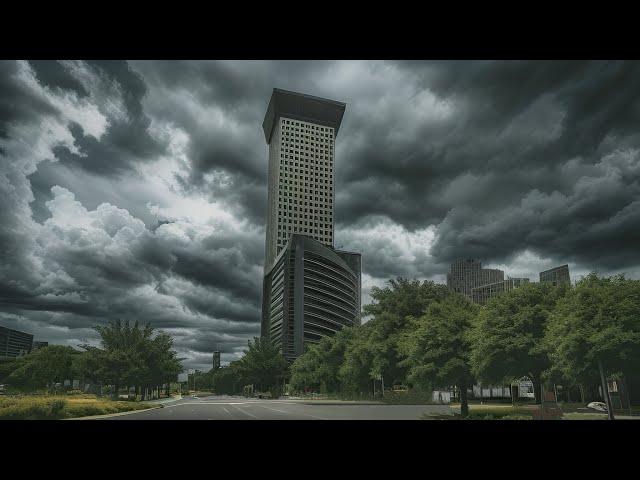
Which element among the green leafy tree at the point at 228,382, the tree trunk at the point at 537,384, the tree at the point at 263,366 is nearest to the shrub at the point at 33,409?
the tree trunk at the point at 537,384

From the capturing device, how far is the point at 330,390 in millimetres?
69688

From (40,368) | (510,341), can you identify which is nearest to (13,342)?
(40,368)

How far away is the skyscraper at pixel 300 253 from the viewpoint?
148 m

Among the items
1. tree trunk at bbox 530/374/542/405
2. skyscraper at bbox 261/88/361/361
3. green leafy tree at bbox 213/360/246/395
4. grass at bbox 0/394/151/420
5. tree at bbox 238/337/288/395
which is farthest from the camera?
skyscraper at bbox 261/88/361/361

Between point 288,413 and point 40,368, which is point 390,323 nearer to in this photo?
point 288,413

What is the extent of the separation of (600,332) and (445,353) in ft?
32.8

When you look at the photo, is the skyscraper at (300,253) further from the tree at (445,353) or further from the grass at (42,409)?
the grass at (42,409)

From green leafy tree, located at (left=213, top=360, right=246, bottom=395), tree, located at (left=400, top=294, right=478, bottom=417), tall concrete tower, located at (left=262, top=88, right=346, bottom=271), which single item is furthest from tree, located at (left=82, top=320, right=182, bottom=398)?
tall concrete tower, located at (left=262, top=88, right=346, bottom=271)

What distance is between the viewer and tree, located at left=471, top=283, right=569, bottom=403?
2733cm

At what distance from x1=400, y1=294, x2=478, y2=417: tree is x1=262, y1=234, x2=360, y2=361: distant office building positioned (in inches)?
4415

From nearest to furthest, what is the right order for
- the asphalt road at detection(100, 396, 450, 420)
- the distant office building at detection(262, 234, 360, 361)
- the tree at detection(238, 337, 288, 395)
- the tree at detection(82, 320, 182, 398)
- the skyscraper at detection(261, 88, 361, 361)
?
the asphalt road at detection(100, 396, 450, 420) < the tree at detection(82, 320, 182, 398) < the tree at detection(238, 337, 288, 395) < the distant office building at detection(262, 234, 360, 361) < the skyscraper at detection(261, 88, 361, 361)

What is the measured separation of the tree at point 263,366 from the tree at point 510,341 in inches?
2825

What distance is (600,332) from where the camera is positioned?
73.9 ft

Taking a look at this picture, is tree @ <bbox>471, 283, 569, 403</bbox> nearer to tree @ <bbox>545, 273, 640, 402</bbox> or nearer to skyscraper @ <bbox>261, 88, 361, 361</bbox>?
tree @ <bbox>545, 273, 640, 402</bbox>
